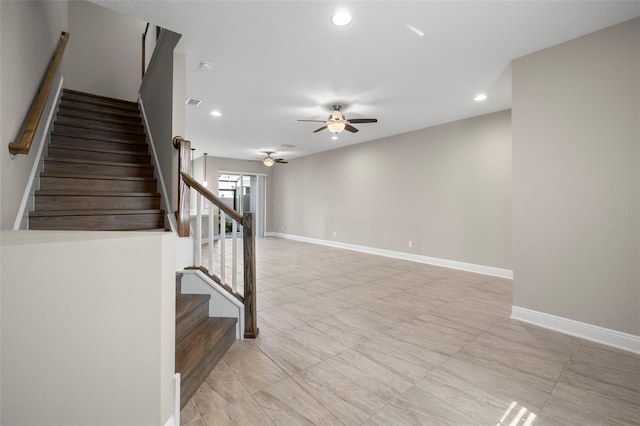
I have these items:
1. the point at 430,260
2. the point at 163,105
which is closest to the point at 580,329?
the point at 430,260

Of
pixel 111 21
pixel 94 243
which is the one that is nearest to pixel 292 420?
pixel 94 243

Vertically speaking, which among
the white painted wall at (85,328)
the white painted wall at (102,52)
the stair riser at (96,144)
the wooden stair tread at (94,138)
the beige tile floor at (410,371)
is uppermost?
the white painted wall at (102,52)

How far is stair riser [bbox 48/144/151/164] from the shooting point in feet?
9.81

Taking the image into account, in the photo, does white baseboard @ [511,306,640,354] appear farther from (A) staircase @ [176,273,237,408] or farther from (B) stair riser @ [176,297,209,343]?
(B) stair riser @ [176,297,209,343]

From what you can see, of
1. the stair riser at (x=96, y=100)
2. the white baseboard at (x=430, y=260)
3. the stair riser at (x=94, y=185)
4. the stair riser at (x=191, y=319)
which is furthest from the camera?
the white baseboard at (x=430, y=260)

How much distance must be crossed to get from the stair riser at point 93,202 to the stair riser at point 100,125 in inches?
55.0

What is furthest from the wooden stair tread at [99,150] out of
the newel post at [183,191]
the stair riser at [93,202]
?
the newel post at [183,191]

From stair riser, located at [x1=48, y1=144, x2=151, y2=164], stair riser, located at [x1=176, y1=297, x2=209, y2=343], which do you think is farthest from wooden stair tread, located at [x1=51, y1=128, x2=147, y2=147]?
stair riser, located at [x1=176, y1=297, x2=209, y2=343]

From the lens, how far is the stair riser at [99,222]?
2.34 meters

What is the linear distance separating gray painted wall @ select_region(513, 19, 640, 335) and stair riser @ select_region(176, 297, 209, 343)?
3.21 meters

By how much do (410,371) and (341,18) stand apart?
2.85 metres

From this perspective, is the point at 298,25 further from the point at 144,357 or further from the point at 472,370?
the point at 472,370

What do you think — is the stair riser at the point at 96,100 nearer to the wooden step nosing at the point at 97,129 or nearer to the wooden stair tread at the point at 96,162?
the wooden step nosing at the point at 97,129

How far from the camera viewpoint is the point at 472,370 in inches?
78.2
